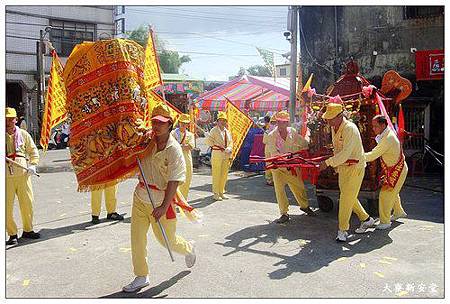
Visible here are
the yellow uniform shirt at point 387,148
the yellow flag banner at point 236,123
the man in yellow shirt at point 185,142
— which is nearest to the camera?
the yellow uniform shirt at point 387,148

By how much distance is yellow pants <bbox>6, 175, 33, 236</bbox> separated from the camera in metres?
6.08

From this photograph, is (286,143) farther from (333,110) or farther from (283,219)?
(333,110)

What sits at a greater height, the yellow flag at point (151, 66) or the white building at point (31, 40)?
the white building at point (31, 40)

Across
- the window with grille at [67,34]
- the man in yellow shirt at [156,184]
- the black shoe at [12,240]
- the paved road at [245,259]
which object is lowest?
the paved road at [245,259]

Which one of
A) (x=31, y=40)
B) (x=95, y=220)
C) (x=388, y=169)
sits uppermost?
(x=31, y=40)

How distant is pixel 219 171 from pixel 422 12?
26.9 ft

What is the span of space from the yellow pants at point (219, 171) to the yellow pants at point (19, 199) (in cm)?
391

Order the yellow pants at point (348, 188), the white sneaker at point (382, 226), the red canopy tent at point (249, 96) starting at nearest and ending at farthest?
1. the yellow pants at point (348, 188)
2. the white sneaker at point (382, 226)
3. the red canopy tent at point (249, 96)

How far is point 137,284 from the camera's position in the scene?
4.44 meters

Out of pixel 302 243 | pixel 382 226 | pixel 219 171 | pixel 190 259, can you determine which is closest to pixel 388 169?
pixel 382 226

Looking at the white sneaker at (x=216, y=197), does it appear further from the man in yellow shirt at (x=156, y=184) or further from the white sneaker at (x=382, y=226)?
the man in yellow shirt at (x=156, y=184)

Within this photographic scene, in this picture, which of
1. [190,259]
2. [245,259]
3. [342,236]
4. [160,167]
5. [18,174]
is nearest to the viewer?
[160,167]

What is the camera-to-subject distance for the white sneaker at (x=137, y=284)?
439cm

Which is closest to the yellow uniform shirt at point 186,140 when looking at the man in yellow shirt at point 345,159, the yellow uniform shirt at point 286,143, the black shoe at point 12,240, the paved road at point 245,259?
the paved road at point 245,259
